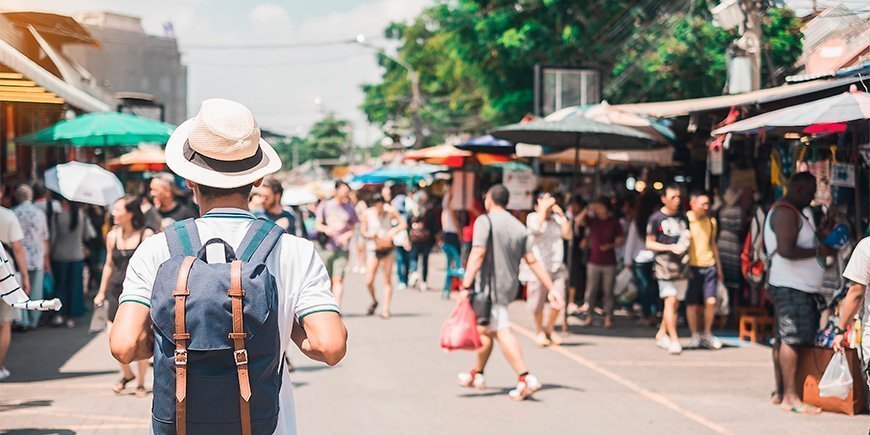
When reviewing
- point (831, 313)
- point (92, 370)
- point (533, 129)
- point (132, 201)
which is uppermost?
point (533, 129)

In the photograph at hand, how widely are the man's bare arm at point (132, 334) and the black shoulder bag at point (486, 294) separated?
219 inches

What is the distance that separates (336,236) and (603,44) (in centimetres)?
1360

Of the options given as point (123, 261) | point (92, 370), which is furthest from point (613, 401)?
point (92, 370)

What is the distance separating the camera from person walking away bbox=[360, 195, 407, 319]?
46.7 ft

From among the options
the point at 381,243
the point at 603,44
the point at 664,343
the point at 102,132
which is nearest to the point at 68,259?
the point at 102,132

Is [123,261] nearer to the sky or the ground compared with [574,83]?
nearer to the ground

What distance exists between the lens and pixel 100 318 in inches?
330

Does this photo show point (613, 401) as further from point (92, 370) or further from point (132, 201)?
point (92, 370)

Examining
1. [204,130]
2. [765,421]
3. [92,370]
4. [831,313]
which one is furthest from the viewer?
[92,370]

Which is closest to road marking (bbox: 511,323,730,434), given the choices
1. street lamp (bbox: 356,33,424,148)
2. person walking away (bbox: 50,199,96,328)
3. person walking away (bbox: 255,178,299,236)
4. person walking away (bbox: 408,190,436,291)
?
person walking away (bbox: 255,178,299,236)

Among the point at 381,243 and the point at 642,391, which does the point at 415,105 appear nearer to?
the point at 381,243

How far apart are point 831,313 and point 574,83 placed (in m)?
10.5

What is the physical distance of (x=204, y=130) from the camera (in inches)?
122

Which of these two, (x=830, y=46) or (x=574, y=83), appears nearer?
(x=830, y=46)
